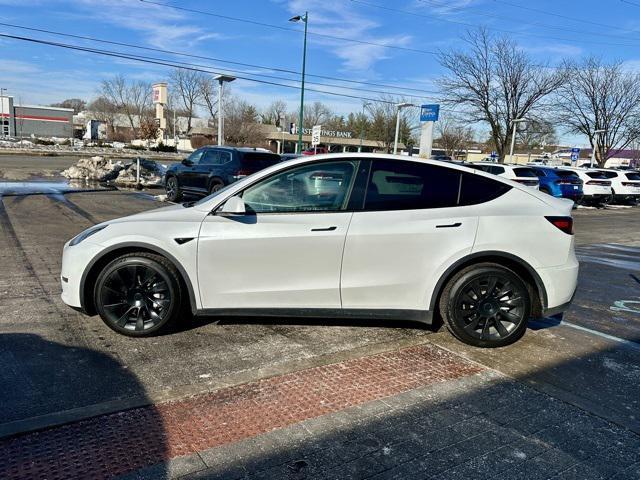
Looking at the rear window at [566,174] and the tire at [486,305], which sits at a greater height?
the rear window at [566,174]

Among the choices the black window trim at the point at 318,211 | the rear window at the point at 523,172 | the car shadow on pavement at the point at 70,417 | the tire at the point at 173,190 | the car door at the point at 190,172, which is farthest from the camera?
the rear window at the point at 523,172

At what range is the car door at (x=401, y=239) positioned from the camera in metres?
4.05

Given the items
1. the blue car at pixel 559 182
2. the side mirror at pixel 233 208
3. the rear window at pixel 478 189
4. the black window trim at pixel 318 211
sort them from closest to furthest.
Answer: the side mirror at pixel 233 208 → the black window trim at pixel 318 211 → the rear window at pixel 478 189 → the blue car at pixel 559 182

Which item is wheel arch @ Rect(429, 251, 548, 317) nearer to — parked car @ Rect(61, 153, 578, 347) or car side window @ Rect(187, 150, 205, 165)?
parked car @ Rect(61, 153, 578, 347)

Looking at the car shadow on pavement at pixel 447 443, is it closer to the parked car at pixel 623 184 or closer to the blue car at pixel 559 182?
the blue car at pixel 559 182

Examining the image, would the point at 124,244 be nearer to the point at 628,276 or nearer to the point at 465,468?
the point at 465,468

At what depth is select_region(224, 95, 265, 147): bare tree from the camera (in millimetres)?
65062

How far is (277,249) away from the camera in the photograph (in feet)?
13.2

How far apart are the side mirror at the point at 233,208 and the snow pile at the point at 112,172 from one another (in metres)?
16.7

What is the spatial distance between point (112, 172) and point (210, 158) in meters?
8.76

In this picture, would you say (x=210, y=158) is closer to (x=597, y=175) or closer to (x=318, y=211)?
(x=318, y=211)

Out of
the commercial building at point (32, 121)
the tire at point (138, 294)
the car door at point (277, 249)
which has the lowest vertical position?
the tire at point (138, 294)

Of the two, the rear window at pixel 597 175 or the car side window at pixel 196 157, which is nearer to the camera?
the car side window at pixel 196 157

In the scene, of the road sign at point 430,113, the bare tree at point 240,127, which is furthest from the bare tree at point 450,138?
the road sign at point 430,113
